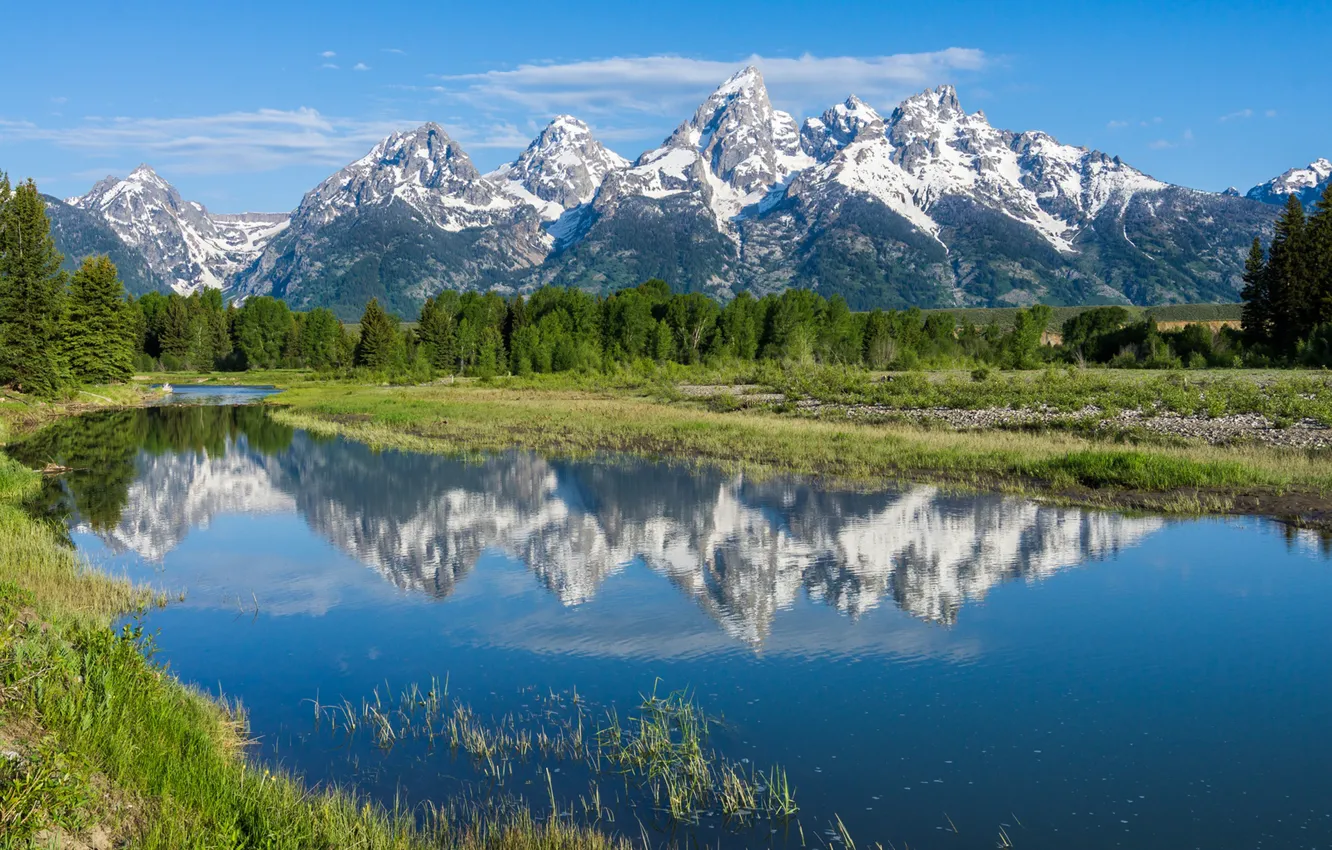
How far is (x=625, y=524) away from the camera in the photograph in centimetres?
2886

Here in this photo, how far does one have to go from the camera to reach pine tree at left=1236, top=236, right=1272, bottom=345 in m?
86.1

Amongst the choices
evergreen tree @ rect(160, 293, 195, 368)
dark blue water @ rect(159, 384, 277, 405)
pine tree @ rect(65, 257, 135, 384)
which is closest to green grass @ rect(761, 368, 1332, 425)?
dark blue water @ rect(159, 384, 277, 405)

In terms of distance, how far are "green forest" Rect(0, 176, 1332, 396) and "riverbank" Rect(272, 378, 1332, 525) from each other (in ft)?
64.4

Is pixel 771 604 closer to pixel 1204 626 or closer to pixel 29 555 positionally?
pixel 1204 626

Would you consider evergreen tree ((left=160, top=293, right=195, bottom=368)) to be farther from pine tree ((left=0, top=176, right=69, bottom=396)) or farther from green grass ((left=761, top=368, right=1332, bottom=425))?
green grass ((left=761, top=368, right=1332, bottom=425))

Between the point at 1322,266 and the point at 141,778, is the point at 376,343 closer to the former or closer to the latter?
the point at 1322,266

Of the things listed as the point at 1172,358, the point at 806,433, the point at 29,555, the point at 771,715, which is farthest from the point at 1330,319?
the point at 29,555

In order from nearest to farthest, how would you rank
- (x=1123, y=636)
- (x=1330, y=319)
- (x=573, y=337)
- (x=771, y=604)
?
1. (x=1123, y=636)
2. (x=771, y=604)
3. (x=1330, y=319)
4. (x=573, y=337)

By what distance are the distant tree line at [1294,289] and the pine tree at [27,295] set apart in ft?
295

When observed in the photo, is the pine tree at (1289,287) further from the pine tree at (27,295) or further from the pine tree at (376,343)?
the pine tree at (376,343)

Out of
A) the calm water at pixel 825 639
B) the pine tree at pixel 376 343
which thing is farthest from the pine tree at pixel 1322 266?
the pine tree at pixel 376 343

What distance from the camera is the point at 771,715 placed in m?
13.9

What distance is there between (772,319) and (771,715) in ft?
422

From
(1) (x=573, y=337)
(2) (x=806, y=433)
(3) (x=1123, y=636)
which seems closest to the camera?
(3) (x=1123, y=636)
